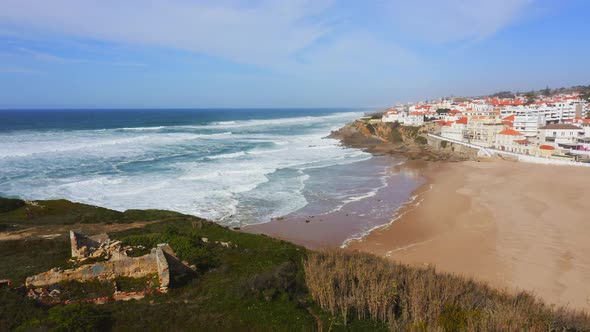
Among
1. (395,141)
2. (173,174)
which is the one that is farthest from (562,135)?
(173,174)

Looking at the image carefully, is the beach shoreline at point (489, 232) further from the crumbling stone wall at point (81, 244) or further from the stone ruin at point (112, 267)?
the crumbling stone wall at point (81, 244)

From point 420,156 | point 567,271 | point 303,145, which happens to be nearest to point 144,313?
point 567,271

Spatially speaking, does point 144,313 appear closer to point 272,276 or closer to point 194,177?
point 272,276

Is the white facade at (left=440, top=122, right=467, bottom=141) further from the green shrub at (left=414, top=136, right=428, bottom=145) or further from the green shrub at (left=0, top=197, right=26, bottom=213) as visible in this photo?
the green shrub at (left=0, top=197, right=26, bottom=213)

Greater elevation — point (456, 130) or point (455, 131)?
point (456, 130)

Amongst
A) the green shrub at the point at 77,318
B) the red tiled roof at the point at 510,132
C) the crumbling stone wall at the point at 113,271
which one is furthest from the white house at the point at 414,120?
the green shrub at the point at 77,318

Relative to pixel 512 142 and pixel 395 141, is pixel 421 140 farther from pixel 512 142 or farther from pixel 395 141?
pixel 512 142

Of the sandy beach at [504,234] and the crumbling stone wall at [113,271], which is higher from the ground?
the crumbling stone wall at [113,271]
